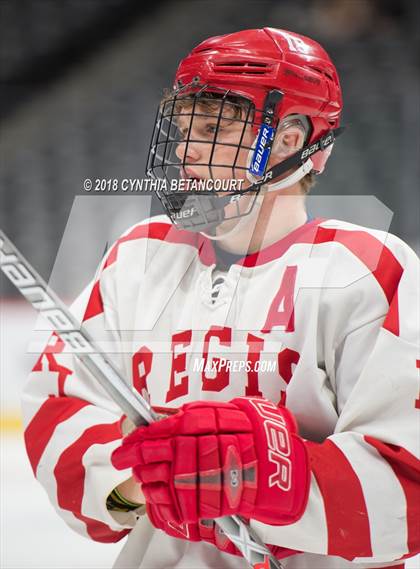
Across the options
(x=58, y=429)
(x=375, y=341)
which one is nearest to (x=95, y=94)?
(x=58, y=429)

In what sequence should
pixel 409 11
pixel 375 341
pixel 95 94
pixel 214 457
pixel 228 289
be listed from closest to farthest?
1. pixel 214 457
2. pixel 375 341
3. pixel 228 289
4. pixel 95 94
5. pixel 409 11

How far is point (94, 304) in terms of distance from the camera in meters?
1.20

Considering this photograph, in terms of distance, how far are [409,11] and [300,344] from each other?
105cm

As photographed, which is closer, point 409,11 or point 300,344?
point 300,344

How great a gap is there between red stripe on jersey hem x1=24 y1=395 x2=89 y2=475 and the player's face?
324 mm

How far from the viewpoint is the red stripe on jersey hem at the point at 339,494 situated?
100cm

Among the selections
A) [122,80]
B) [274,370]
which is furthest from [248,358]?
[122,80]

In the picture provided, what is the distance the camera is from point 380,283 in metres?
1.05

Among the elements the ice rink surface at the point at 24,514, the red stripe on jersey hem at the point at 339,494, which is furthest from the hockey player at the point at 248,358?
the ice rink surface at the point at 24,514

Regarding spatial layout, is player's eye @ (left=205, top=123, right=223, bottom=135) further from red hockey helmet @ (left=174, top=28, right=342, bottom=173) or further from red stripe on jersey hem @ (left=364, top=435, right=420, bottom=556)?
red stripe on jersey hem @ (left=364, top=435, right=420, bottom=556)

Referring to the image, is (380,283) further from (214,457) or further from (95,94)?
(95,94)

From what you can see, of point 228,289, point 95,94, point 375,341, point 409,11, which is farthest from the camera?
point 409,11

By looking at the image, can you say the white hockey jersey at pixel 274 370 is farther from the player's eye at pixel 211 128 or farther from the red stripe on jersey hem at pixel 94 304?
the player's eye at pixel 211 128

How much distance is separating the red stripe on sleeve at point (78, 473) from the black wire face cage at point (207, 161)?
0.27m
